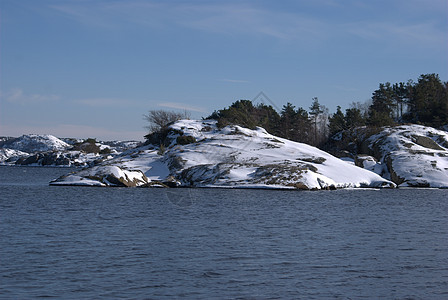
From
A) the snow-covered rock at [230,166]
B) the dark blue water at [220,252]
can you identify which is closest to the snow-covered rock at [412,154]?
the snow-covered rock at [230,166]

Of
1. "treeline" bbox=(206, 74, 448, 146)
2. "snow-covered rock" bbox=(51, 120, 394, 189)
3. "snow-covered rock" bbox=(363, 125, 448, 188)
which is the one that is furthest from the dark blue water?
"treeline" bbox=(206, 74, 448, 146)

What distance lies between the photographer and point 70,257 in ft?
71.9

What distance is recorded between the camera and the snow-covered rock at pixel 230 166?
6812cm

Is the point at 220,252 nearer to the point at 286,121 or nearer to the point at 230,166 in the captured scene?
the point at 230,166

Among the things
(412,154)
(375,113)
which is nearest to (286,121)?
(375,113)

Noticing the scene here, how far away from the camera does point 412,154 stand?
86.1 m

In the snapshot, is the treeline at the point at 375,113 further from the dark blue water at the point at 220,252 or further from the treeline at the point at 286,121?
the dark blue water at the point at 220,252

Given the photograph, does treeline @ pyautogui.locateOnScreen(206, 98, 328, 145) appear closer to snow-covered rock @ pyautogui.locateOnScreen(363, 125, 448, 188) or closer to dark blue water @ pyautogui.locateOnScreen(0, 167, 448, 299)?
snow-covered rock @ pyautogui.locateOnScreen(363, 125, 448, 188)

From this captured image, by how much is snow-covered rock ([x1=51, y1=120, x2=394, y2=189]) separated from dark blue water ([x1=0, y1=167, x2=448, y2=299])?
24043mm

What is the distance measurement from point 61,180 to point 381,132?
6189cm

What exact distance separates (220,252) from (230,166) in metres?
47.9

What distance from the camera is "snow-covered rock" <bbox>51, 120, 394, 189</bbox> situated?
68.1m

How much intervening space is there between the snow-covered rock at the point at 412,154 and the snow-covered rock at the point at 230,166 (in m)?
7.18

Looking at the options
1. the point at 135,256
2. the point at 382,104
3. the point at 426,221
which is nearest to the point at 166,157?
the point at 426,221
